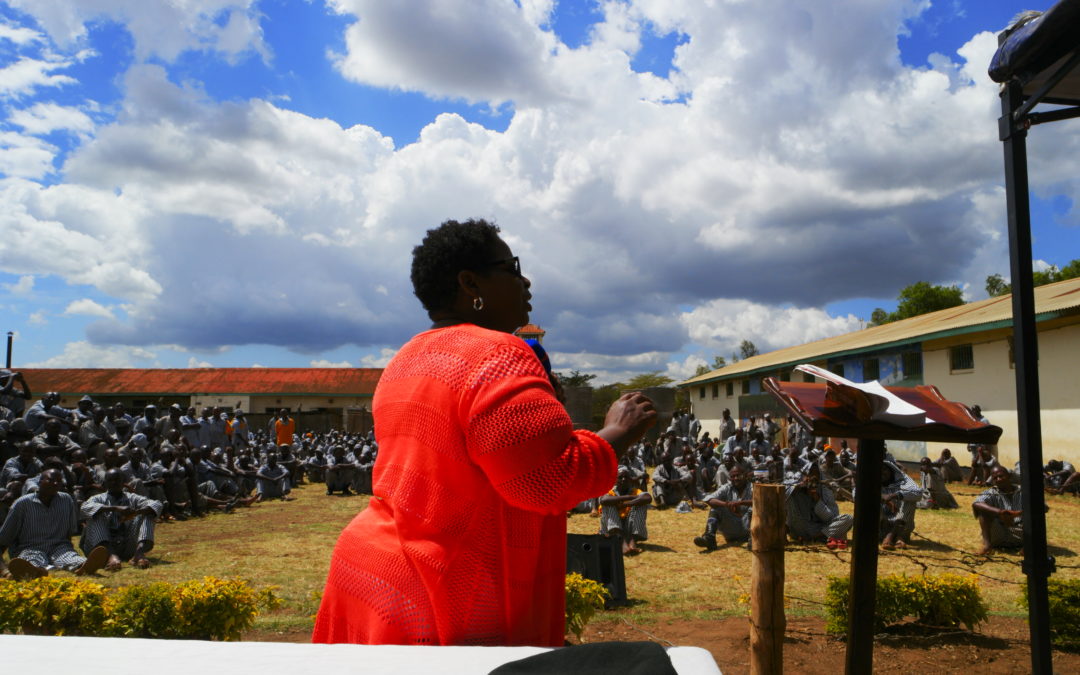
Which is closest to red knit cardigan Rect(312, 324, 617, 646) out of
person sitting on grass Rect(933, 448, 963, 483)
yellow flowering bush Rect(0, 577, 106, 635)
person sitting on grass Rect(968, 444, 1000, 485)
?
yellow flowering bush Rect(0, 577, 106, 635)

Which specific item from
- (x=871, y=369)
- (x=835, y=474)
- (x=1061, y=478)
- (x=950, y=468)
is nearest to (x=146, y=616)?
(x=835, y=474)

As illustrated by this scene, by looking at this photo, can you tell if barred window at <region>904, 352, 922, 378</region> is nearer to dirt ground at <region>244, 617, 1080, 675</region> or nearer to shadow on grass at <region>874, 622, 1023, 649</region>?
dirt ground at <region>244, 617, 1080, 675</region>

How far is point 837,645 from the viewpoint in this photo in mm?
5176

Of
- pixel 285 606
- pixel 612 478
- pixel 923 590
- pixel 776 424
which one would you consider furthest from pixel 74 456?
pixel 776 424

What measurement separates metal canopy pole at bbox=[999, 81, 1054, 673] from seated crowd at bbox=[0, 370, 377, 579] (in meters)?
7.81

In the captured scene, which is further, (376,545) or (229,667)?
(376,545)

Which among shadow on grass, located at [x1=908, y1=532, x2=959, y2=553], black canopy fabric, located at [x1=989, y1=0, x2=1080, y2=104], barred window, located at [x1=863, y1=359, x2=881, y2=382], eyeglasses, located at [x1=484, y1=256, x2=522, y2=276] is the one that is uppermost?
black canopy fabric, located at [x1=989, y1=0, x2=1080, y2=104]

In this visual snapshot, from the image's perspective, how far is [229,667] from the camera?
112 cm

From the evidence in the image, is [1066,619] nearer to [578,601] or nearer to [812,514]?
[578,601]

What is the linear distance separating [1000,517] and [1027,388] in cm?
706

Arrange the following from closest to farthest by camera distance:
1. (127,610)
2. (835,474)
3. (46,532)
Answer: (127,610) < (46,532) < (835,474)

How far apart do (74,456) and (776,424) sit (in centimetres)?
1974

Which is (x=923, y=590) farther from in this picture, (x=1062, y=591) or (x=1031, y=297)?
(x=1031, y=297)

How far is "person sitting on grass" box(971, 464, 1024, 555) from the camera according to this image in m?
8.68
